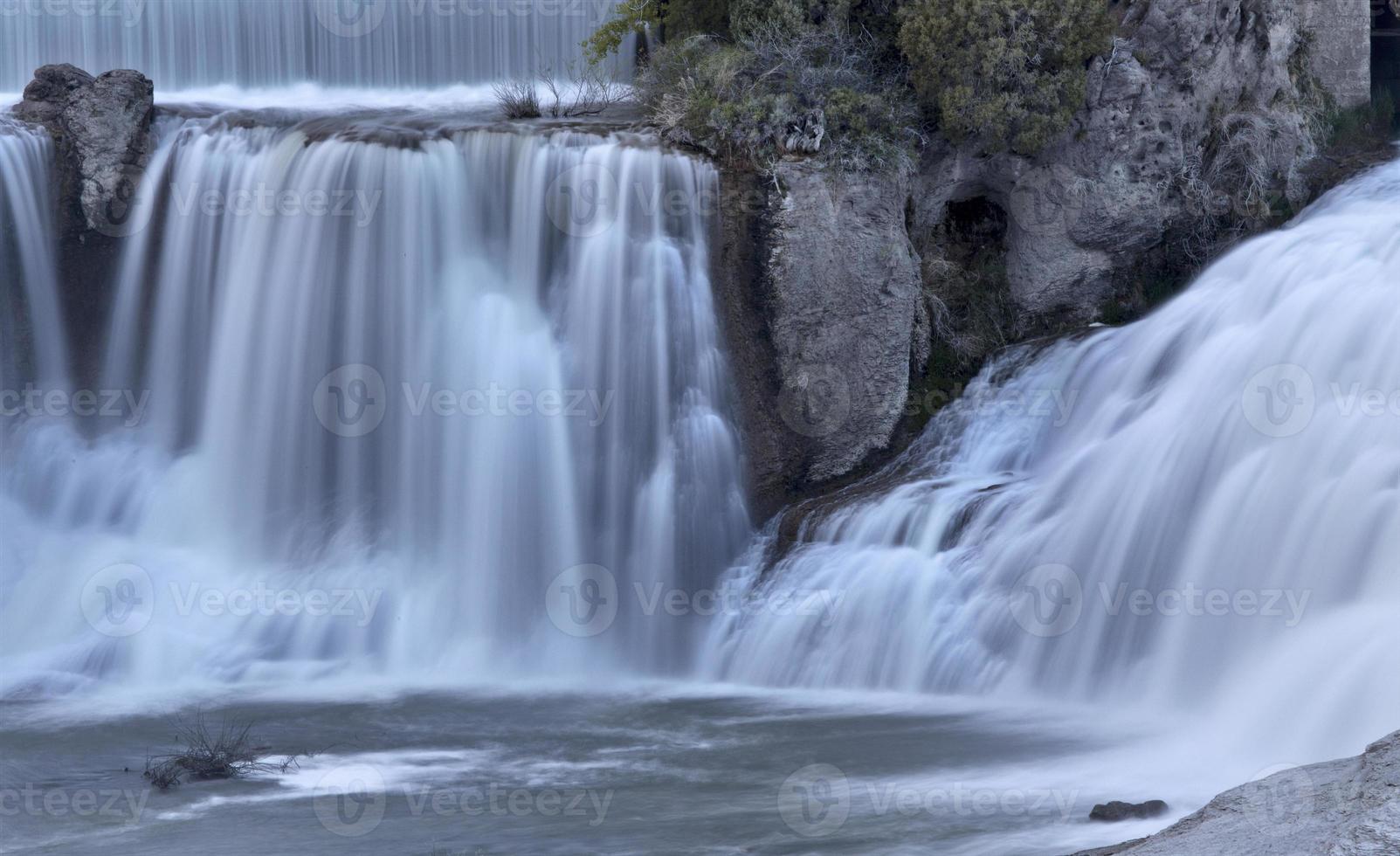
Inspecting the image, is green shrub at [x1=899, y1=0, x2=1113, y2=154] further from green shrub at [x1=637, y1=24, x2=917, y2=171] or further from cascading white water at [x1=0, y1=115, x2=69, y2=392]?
Answer: cascading white water at [x1=0, y1=115, x2=69, y2=392]

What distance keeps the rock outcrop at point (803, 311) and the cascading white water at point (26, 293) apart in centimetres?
572

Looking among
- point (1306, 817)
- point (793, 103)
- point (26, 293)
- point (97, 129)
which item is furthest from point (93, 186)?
point (1306, 817)

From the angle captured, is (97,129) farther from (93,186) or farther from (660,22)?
(660,22)

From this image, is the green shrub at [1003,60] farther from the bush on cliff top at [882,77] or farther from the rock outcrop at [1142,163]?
the rock outcrop at [1142,163]

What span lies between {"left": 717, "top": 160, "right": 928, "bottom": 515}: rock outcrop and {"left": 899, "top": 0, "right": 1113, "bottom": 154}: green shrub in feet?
3.47

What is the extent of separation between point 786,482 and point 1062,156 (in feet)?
12.7

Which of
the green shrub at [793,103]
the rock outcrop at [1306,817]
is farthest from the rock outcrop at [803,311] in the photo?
the rock outcrop at [1306,817]

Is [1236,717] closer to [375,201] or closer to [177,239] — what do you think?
[375,201]

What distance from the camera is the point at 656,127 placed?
1359 centimetres

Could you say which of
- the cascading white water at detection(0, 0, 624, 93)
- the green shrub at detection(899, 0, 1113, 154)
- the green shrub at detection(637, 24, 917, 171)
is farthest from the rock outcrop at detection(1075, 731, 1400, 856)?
the cascading white water at detection(0, 0, 624, 93)

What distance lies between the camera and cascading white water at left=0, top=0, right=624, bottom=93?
17281 millimetres

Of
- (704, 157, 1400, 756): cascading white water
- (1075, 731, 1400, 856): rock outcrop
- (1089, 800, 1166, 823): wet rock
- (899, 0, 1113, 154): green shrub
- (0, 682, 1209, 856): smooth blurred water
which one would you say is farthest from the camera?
(899, 0, 1113, 154): green shrub

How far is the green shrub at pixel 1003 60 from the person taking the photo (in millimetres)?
13320

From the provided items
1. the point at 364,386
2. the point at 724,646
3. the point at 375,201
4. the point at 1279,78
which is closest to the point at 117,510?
the point at 364,386
